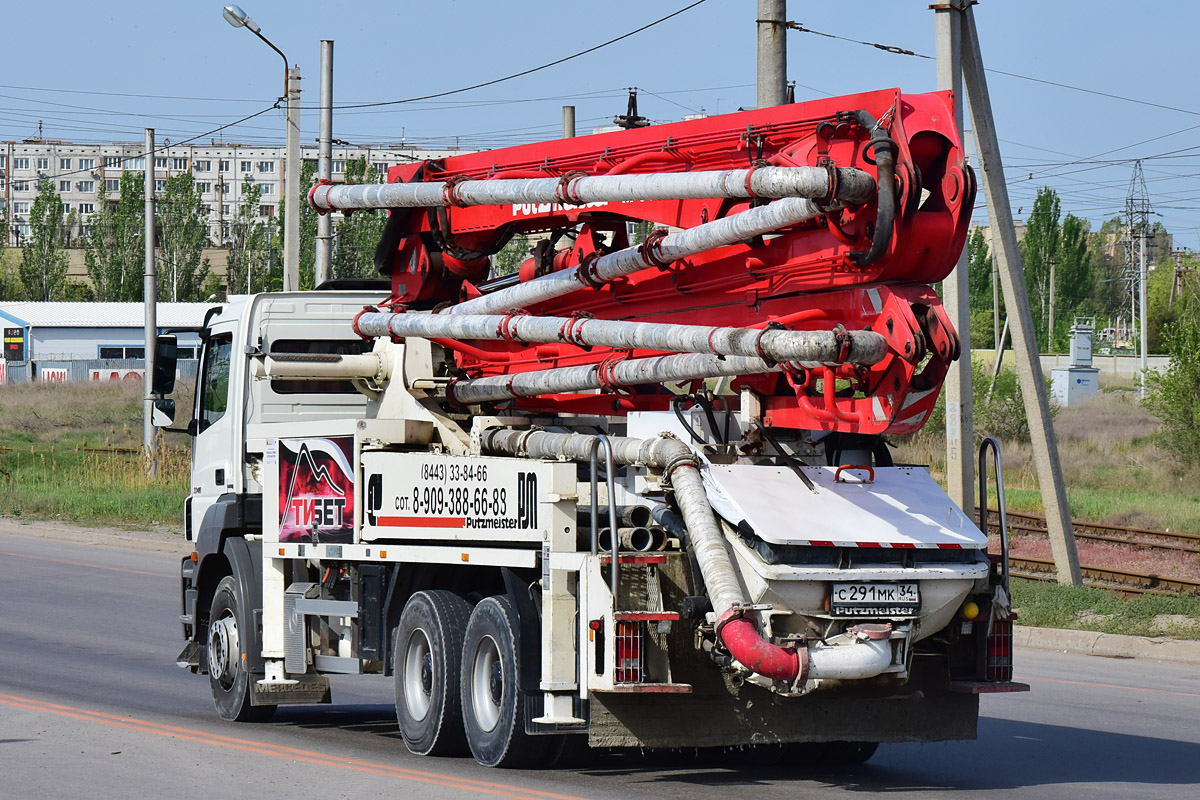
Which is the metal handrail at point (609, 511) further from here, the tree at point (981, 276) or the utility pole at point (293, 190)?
the tree at point (981, 276)

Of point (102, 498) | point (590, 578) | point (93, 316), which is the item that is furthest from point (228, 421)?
point (93, 316)

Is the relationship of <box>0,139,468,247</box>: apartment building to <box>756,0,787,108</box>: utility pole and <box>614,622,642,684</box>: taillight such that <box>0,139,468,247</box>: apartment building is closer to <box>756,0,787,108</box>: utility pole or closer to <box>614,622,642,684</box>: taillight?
<box>756,0,787,108</box>: utility pole

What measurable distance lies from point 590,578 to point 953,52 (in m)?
10.6

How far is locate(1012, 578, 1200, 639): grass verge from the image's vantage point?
1695 centimetres

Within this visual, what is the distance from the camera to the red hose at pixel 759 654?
7902 mm

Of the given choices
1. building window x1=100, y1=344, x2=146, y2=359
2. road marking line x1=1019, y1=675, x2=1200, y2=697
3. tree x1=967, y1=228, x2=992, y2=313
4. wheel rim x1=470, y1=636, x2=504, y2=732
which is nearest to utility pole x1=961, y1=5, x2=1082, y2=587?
road marking line x1=1019, y1=675, x2=1200, y2=697

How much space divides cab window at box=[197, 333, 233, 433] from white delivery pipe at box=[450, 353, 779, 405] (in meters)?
2.50

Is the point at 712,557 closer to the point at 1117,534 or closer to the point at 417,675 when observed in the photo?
the point at 417,675

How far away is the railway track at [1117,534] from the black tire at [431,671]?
14766 millimetres

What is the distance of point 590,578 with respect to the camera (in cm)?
835

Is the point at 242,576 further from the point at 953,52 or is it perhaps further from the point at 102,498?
the point at 102,498

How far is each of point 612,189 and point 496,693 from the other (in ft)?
9.77

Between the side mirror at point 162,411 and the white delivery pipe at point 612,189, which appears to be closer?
the white delivery pipe at point 612,189

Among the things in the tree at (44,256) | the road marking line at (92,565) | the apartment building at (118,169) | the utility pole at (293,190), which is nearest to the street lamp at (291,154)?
the utility pole at (293,190)
